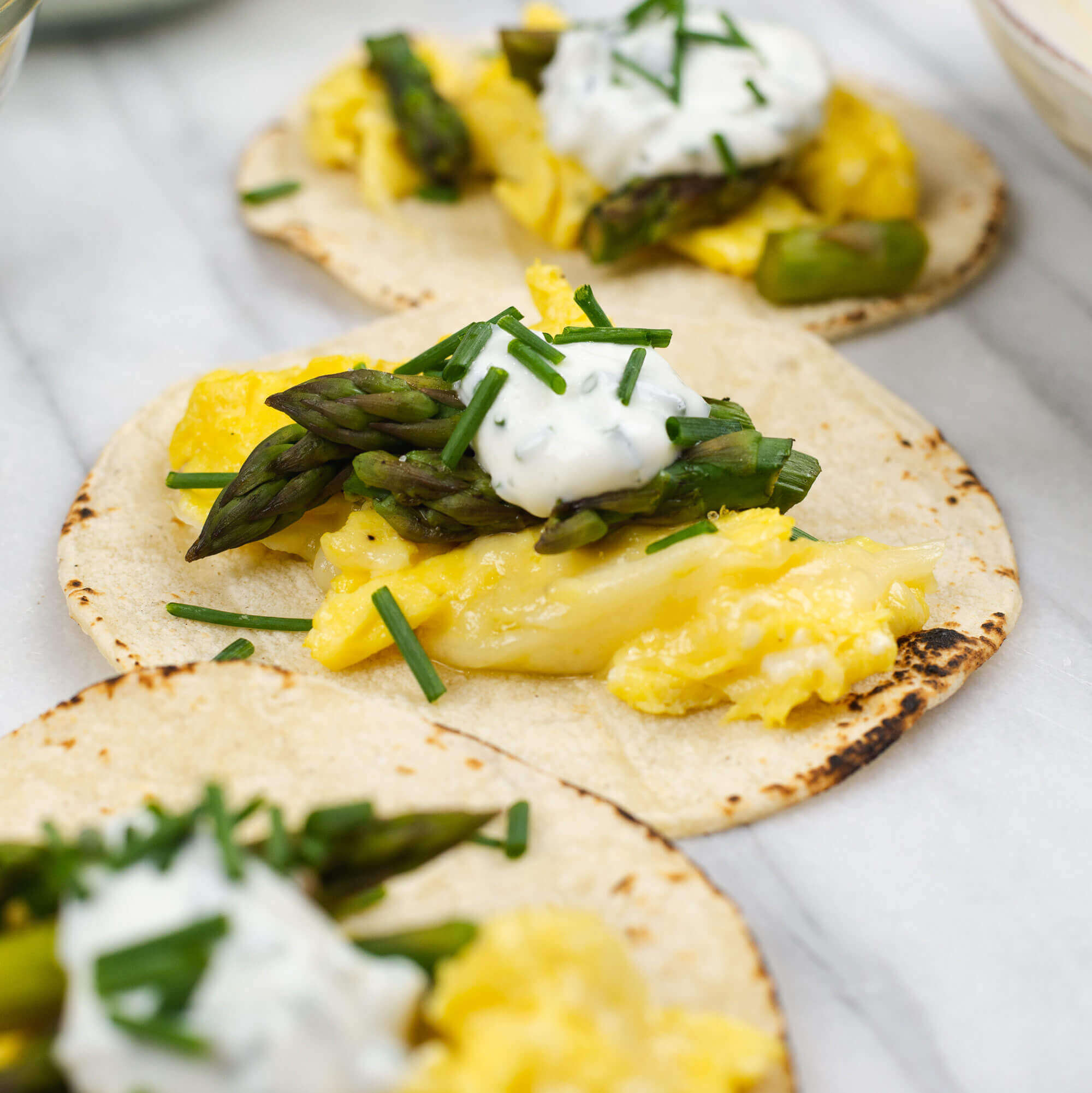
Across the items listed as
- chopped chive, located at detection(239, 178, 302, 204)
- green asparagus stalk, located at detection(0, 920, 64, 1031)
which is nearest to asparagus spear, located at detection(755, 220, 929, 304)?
chopped chive, located at detection(239, 178, 302, 204)

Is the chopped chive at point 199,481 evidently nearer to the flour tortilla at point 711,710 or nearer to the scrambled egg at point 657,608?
the flour tortilla at point 711,710

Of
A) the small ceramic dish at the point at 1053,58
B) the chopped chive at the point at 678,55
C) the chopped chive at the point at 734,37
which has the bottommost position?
the chopped chive at the point at 678,55

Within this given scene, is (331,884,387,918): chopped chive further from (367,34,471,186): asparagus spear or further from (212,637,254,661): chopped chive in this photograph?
(367,34,471,186): asparagus spear

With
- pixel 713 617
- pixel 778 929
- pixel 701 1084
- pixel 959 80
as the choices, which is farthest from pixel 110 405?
pixel 959 80

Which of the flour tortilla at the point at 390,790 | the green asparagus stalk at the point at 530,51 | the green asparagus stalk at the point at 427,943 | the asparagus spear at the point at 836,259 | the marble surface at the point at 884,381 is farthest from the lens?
the green asparagus stalk at the point at 530,51

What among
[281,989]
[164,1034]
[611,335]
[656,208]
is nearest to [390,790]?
[281,989]

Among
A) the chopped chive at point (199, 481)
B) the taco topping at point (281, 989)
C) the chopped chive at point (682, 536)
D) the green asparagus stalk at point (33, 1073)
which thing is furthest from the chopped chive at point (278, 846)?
the chopped chive at point (199, 481)

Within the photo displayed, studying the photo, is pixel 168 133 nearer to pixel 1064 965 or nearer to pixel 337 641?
pixel 337 641
